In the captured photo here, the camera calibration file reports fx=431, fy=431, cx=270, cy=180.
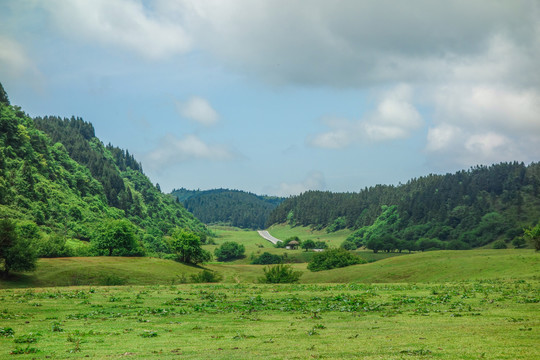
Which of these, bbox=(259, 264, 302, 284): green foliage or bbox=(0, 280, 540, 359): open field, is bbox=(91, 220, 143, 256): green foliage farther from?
bbox=(0, 280, 540, 359): open field

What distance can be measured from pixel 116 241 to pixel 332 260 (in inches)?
2353

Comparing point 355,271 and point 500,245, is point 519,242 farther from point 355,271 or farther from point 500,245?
point 355,271

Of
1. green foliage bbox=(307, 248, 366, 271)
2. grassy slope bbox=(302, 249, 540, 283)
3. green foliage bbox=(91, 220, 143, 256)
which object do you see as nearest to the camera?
grassy slope bbox=(302, 249, 540, 283)

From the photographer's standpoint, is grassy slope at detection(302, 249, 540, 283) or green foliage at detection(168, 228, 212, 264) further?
green foliage at detection(168, 228, 212, 264)

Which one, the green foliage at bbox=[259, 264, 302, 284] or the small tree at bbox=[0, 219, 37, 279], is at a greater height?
the small tree at bbox=[0, 219, 37, 279]

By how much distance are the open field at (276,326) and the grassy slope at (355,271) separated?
25.9 meters

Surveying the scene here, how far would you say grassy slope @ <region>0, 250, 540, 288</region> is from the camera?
6806 cm

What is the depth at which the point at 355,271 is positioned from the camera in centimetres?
9331

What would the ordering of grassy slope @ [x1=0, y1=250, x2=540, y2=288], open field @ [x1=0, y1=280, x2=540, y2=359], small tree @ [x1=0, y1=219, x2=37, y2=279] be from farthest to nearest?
grassy slope @ [x1=0, y1=250, x2=540, y2=288] → small tree @ [x1=0, y1=219, x2=37, y2=279] → open field @ [x1=0, y1=280, x2=540, y2=359]

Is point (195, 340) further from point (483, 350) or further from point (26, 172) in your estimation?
point (26, 172)

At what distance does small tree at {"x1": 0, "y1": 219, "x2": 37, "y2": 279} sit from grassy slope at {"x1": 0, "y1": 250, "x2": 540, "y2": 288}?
8.54ft

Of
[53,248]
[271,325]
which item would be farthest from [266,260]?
[271,325]

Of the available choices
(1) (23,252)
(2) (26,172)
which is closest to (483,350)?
(1) (23,252)

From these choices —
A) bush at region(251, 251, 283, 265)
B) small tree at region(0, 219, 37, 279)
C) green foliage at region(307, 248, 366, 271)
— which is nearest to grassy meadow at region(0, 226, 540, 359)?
small tree at region(0, 219, 37, 279)
